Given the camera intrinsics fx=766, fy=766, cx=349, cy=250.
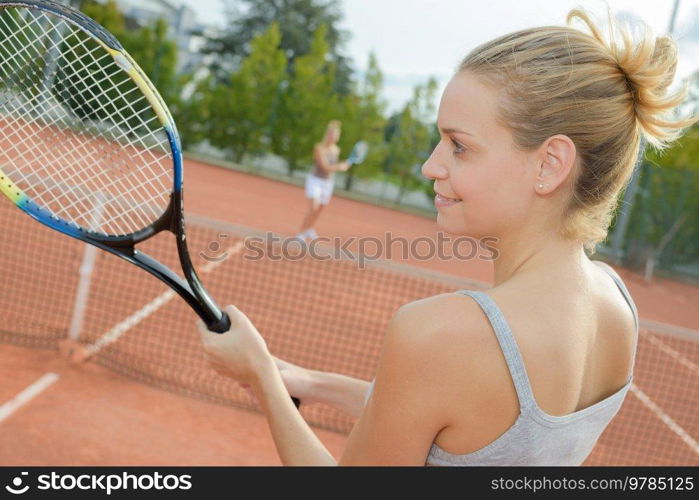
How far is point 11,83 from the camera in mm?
2230

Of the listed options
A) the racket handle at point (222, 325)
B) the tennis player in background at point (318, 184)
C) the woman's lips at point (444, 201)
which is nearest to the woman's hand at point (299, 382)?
the racket handle at point (222, 325)

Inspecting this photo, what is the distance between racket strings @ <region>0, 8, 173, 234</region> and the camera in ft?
6.91

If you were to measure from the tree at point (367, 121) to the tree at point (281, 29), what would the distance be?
49.6 feet

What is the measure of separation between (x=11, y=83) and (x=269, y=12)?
3484 centimetres

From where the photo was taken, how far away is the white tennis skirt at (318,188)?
33.3ft

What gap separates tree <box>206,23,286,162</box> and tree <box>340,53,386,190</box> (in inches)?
74.2

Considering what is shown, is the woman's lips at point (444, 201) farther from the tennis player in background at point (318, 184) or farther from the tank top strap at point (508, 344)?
the tennis player in background at point (318, 184)

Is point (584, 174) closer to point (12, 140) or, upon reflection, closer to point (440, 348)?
point (440, 348)

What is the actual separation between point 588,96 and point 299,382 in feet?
3.05

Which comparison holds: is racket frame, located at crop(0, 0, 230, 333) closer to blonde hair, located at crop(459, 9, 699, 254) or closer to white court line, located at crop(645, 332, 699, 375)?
blonde hair, located at crop(459, 9, 699, 254)

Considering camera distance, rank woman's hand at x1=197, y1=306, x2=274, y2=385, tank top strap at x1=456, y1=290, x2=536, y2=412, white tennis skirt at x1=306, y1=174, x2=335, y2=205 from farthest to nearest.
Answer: white tennis skirt at x1=306, y1=174, x2=335, y2=205
woman's hand at x1=197, y1=306, x2=274, y2=385
tank top strap at x1=456, y1=290, x2=536, y2=412

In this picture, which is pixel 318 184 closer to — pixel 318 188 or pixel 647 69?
pixel 318 188

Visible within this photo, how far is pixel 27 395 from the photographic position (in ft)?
12.7

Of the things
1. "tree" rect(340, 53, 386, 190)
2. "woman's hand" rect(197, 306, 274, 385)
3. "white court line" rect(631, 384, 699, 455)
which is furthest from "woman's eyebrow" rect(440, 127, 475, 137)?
"tree" rect(340, 53, 386, 190)
